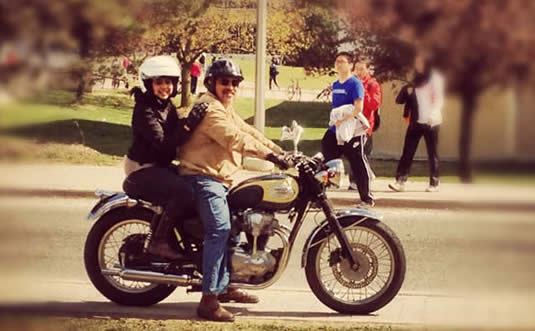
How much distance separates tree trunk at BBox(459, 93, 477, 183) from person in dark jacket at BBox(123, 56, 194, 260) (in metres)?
0.75

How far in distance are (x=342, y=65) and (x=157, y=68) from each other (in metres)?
0.47

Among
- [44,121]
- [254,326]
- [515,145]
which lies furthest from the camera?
[254,326]

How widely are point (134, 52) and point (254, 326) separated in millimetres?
2040

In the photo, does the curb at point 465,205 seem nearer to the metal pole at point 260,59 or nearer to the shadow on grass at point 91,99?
the metal pole at point 260,59

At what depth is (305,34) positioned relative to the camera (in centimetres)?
228

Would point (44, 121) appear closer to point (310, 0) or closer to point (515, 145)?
point (310, 0)

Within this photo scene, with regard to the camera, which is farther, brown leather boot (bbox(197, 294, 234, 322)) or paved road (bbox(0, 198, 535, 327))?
brown leather boot (bbox(197, 294, 234, 322))

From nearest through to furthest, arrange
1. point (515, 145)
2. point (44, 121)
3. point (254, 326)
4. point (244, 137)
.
Result: 1. point (515, 145)
2. point (44, 121)
3. point (244, 137)
4. point (254, 326)

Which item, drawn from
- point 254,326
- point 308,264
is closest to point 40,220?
point 254,326

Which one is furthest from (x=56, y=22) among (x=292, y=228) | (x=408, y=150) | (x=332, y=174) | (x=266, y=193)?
(x=292, y=228)

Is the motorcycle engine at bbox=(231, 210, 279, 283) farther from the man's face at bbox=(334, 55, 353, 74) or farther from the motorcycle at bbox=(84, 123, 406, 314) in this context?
the man's face at bbox=(334, 55, 353, 74)

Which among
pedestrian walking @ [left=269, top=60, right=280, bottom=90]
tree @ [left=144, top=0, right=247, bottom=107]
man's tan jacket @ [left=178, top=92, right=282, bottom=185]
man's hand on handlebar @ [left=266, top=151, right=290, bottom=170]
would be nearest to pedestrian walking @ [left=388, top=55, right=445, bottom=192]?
pedestrian walking @ [left=269, top=60, right=280, bottom=90]

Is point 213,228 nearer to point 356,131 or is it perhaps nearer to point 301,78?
point 356,131

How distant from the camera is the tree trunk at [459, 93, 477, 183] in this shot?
2.03 metres
